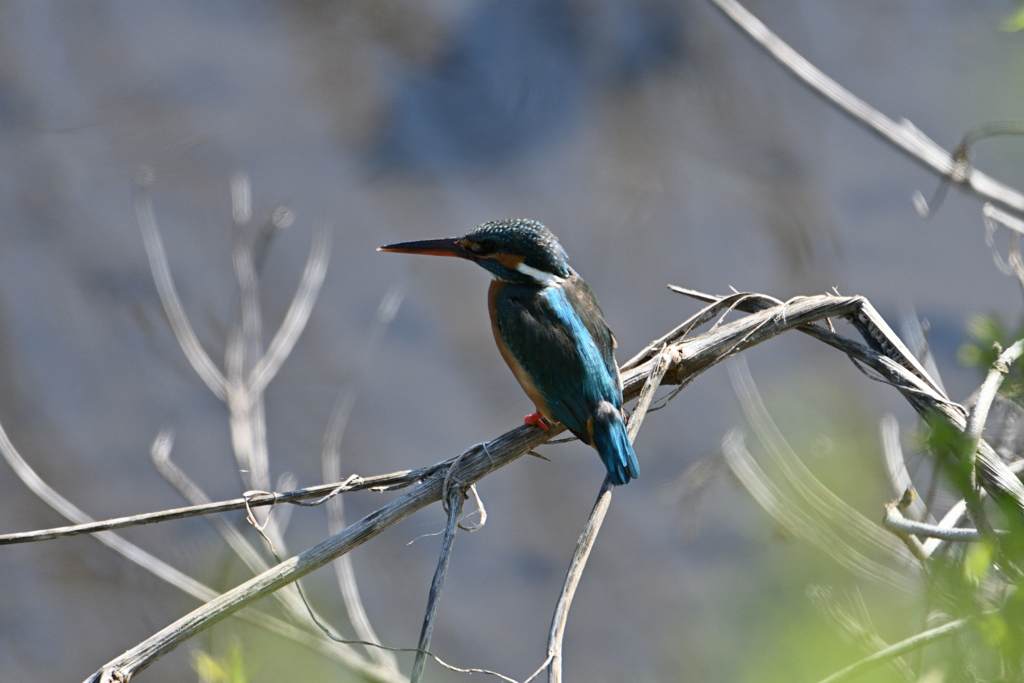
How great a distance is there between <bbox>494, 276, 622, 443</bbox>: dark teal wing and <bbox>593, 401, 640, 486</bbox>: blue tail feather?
17 mm

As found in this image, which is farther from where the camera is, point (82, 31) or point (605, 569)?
point (605, 569)

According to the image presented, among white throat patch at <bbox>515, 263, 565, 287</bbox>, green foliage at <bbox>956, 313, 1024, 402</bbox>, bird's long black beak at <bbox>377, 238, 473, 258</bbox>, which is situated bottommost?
green foliage at <bbox>956, 313, 1024, 402</bbox>

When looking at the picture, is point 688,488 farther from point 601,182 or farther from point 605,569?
point 601,182

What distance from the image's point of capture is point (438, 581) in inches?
31.5

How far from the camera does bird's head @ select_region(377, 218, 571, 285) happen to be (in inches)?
60.3

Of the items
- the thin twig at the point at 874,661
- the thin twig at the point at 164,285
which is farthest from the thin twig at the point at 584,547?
the thin twig at the point at 164,285

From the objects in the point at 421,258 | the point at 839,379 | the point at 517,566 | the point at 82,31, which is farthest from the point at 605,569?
the point at 82,31

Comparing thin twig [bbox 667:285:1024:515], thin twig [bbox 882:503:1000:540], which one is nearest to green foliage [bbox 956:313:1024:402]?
thin twig [bbox 882:503:1000:540]

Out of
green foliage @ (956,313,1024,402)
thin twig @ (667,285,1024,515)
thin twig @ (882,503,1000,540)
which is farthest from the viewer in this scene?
thin twig @ (667,285,1024,515)

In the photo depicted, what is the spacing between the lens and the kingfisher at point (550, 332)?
4.42 ft

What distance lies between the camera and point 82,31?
9.32ft

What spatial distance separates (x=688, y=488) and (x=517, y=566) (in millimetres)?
766

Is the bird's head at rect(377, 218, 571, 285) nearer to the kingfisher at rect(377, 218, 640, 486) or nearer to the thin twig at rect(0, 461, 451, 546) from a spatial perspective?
the kingfisher at rect(377, 218, 640, 486)

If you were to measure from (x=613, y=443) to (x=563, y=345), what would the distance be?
8.6 inches
